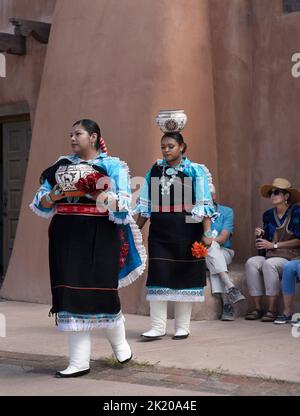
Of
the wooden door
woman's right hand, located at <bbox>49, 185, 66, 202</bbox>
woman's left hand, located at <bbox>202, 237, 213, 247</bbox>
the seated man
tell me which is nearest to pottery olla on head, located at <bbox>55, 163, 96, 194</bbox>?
woman's right hand, located at <bbox>49, 185, 66, 202</bbox>

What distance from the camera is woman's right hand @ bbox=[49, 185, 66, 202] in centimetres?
590

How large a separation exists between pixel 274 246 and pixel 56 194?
3.03 meters

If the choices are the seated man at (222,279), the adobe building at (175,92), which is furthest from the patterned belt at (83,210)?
Result: the adobe building at (175,92)

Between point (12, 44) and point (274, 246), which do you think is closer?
point (274, 246)

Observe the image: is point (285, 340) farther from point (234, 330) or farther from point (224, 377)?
point (224, 377)

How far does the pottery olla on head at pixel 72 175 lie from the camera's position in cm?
579

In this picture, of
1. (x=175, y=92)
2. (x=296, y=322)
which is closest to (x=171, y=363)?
(x=296, y=322)

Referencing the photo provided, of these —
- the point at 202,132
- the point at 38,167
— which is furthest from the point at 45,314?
the point at 202,132

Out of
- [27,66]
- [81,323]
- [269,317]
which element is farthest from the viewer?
[27,66]

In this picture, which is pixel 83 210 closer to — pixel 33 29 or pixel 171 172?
pixel 171 172

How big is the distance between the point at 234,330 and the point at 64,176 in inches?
106

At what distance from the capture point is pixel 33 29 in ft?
35.3

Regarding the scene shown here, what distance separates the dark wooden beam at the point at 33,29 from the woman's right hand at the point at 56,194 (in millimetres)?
5312

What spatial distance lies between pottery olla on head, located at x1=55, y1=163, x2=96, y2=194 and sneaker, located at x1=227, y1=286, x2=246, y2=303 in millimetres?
2877
